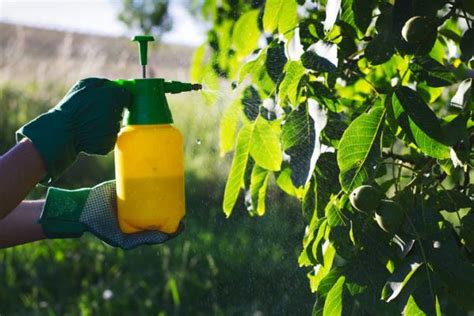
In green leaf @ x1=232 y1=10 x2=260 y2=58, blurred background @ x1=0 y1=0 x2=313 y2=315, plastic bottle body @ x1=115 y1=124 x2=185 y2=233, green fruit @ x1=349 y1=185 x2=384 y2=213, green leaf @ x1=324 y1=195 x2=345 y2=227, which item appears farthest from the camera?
blurred background @ x1=0 y1=0 x2=313 y2=315

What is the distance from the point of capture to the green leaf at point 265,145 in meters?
1.47

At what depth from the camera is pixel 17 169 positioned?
152cm

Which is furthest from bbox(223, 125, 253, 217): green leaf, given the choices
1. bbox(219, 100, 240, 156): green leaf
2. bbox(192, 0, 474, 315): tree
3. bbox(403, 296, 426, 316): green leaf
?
bbox(403, 296, 426, 316): green leaf

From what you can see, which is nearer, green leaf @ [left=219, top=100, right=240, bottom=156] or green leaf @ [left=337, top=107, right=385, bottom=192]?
green leaf @ [left=337, top=107, right=385, bottom=192]

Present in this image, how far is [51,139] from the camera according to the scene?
1.52 meters

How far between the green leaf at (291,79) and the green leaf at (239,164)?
15cm

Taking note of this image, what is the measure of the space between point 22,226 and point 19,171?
13.5 inches

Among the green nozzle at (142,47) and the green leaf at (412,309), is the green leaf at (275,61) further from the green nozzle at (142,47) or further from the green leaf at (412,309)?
the green leaf at (412,309)

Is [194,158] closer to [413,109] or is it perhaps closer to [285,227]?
[285,227]

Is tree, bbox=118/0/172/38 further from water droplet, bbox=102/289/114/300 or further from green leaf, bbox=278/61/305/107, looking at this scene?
green leaf, bbox=278/61/305/107

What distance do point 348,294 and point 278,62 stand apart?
417 millimetres

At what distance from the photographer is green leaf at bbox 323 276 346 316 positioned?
1361 mm

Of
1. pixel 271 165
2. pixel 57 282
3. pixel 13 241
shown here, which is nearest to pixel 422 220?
pixel 271 165

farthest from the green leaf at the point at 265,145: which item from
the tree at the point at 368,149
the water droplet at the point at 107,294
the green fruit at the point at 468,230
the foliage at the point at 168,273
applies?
the water droplet at the point at 107,294
